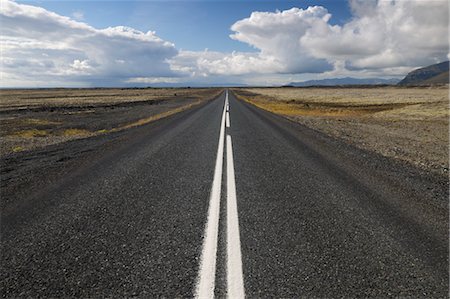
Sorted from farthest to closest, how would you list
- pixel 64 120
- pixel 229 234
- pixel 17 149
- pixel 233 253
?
1. pixel 64 120
2. pixel 17 149
3. pixel 229 234
4. pixel 233 253

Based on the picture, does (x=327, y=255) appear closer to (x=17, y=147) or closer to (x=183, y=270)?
(x=183, y=270)

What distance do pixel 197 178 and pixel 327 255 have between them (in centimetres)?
351

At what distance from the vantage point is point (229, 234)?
389cm

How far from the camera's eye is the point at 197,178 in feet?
21.1

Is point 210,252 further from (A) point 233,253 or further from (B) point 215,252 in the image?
(A) point 233,253

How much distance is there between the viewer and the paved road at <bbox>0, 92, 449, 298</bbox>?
2.92 metres

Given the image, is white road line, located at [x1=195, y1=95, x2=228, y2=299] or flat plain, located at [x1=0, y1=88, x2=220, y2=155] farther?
flat plain, located at [x1=0, y1=88, x2=220, y2=155]

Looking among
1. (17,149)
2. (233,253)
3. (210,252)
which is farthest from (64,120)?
(233,253)

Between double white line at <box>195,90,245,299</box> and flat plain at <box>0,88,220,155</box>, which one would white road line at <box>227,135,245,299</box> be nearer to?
double white line at <box>195,90,245,299</box>

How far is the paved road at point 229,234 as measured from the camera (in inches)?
115

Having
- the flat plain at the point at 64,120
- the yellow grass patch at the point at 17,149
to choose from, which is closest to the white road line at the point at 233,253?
the yellow grass patch at the point at 17,149

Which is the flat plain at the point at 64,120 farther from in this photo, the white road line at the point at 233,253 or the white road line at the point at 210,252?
the white road line at the point at 233,253

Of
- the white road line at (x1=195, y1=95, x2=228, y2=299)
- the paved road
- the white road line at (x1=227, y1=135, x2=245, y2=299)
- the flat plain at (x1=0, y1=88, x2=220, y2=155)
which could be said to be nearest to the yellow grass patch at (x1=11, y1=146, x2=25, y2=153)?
the flat plain at (x1=0, y1=88, x2=220, y2=155)

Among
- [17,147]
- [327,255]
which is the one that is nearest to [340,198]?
[327,255]
